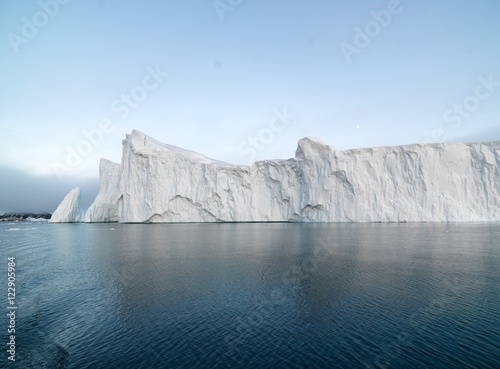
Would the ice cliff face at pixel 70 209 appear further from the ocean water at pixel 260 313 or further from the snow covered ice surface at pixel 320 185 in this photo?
the ocean water at pixel 260 313

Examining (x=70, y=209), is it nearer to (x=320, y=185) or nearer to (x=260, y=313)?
(x=320, y=185)

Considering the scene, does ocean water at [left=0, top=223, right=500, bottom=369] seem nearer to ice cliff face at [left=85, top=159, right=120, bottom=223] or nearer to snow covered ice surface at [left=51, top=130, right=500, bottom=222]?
snow covered ice surface at [left=51, top=130, right=500, bottom=222]

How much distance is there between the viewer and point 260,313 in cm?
865

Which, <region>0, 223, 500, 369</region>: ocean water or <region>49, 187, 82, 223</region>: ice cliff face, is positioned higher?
<region>49, 187, 82, 223</region>: ice cliff face

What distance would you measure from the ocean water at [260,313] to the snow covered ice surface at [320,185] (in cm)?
2999

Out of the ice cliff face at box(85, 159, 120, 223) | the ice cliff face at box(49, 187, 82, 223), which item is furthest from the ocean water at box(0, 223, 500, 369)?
the ice cliff face at box(49, 187, 82, 223)

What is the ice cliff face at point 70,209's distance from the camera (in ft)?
190

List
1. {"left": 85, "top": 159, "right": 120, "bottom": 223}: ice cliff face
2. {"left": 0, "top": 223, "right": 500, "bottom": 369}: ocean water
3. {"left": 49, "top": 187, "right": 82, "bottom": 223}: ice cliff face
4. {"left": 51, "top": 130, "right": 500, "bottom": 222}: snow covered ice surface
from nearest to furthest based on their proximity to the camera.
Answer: {"left": 0, "top": 223, "right": 500, "bottom": 369}: ocean water, {"left": 51, "top": 130, "right": 500, "bottom": 222}: snow covered ice surface, {"left": 85, "top": 159, "right": 120, "bottom": 223}: ice cliff face, {"left": 49, "top": 187, "right": 82, "bottom": 223}: ice cliff face

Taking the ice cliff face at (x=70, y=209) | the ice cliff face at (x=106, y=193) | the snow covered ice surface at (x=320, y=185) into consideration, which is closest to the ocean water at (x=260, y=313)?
the snow covered ice surface at (x=320, y=185)

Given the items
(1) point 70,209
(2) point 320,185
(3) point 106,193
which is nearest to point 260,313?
(2) point 320,185

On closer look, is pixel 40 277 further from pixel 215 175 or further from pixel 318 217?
pixel 318 217

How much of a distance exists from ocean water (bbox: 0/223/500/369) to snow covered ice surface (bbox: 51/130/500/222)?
30.0 m

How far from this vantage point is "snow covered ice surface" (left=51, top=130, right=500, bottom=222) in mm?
43906

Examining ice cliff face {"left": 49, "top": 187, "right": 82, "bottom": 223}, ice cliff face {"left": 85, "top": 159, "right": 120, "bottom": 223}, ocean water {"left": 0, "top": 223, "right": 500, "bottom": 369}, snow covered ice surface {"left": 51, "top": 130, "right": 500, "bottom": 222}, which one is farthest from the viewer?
ice cliff face {"left": 49, "top": 187, "right": 82, "bottom": 223}
